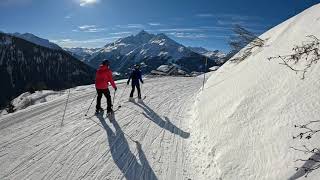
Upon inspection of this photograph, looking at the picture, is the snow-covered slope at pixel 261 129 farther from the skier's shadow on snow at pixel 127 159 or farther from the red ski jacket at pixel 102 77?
the red ski jacket at pixel 102 77

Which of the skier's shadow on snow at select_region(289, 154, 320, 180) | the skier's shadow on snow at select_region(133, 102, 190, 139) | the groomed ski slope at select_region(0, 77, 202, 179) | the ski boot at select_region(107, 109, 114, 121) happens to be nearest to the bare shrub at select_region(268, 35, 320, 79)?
the skier's shadow on snow at select_region(289, 154, 320, 180)

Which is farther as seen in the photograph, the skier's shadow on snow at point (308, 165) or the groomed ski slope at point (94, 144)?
the groomed ski slope at point (94, 144)

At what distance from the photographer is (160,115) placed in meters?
14.3

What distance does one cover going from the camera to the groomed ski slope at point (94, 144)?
7.98 metres

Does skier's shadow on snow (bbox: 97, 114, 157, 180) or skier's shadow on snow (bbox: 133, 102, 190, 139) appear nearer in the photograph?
skier's shadow on snow (bbox: 97, 114, 157, 180)

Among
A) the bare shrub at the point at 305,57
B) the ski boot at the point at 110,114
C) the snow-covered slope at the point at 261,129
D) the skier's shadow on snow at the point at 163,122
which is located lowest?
the skier's shadow on snow at the point at 163,122

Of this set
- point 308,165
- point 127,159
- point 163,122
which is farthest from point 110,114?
point 308,165

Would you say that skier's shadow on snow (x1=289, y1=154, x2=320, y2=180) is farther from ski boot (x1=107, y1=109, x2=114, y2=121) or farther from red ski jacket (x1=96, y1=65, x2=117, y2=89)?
red ski jacket (x1=96, y1=65, x2=117, y2=89)

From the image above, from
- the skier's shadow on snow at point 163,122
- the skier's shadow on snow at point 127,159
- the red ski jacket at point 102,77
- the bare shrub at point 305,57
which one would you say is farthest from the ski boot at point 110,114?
the bare shrub at point 305,57

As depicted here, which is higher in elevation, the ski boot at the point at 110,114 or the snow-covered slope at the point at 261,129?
the snow-covered slope at the point at 261,129

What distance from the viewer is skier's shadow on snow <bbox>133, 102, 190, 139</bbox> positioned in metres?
11.7

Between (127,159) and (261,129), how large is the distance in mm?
3333

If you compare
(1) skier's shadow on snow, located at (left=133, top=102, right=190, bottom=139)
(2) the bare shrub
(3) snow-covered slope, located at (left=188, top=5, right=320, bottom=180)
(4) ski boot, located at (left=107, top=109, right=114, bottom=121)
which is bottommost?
(1) skier's shadow on snow, located at (left=133, top=102, right=190, bottom=139)

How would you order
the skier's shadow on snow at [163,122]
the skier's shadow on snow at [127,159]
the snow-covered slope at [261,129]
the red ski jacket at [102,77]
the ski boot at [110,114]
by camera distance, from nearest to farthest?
the snow-covered slope at [261,129] → the skier's shadow on snow at [127,159] → the skier's shadow on snow at [163,122] → the ski boot at [110,114] → the red ski jacket at [102,77]
